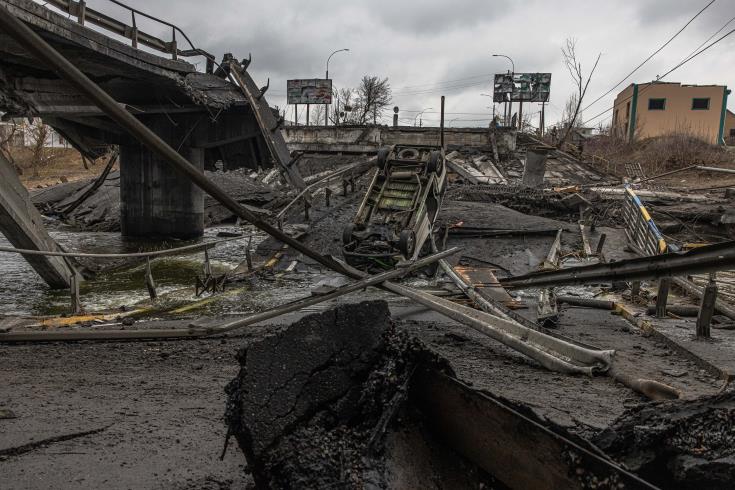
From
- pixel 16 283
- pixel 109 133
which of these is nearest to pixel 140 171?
pixel 109 133

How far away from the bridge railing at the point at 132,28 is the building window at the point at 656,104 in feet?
133

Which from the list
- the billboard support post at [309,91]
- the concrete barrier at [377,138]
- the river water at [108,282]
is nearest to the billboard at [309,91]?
the billboard support post at [309,91]

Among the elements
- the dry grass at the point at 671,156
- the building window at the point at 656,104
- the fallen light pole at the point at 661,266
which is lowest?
the fallen light pole at the point at 661,266

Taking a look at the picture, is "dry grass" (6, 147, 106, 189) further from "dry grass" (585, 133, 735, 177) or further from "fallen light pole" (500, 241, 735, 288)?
"fallen light pole" (500, 241, 735, 288)

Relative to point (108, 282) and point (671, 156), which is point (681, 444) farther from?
point (671, 156)

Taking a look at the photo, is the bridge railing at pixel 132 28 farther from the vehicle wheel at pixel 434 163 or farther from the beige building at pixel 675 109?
the beige building at pixel 675 109

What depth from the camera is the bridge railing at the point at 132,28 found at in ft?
44.5

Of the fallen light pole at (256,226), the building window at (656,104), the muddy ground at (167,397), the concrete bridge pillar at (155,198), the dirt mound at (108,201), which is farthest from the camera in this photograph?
the building window at (656,104)

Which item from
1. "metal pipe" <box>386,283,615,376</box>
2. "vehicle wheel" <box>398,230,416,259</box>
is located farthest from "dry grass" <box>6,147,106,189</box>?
"metal pipe" <box>386,283,615,376</box>

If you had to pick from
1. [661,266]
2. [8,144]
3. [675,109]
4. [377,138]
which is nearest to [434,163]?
[661,266]

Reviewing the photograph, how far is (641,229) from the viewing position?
11836 millimetres

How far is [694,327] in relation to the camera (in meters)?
6.58

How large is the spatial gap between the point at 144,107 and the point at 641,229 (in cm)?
1635

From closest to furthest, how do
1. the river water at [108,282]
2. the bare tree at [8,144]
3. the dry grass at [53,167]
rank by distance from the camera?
the river water at [108,282]
the bare tree at [8,144]
the dry grass at [53,167]
